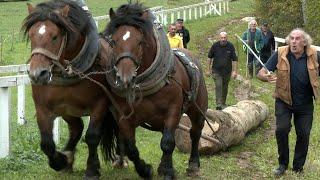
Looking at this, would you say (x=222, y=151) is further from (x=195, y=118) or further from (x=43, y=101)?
(x=43, y=101)

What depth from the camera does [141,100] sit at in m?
6.66

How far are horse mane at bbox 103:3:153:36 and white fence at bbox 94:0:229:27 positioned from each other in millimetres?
21083

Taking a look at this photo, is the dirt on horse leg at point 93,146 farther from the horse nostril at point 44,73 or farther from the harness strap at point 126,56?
the horse nostril at point 44,73

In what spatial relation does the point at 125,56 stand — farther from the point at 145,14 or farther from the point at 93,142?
the point at 93,142

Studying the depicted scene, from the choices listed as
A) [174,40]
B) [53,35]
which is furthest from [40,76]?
[174,40]

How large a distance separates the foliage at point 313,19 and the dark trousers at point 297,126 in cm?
1231

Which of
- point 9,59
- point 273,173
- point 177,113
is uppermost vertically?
point 177,113

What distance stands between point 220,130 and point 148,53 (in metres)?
3.12

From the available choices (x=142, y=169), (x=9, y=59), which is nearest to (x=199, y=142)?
(x=142, y=169)

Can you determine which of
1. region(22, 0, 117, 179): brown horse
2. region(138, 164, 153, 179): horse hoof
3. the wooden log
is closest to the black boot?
the wooden log

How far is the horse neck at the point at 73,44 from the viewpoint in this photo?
21.0 ft

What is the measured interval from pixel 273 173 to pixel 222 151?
157cm

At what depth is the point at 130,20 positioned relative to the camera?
21.2ft

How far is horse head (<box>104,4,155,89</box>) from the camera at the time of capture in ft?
20.0
